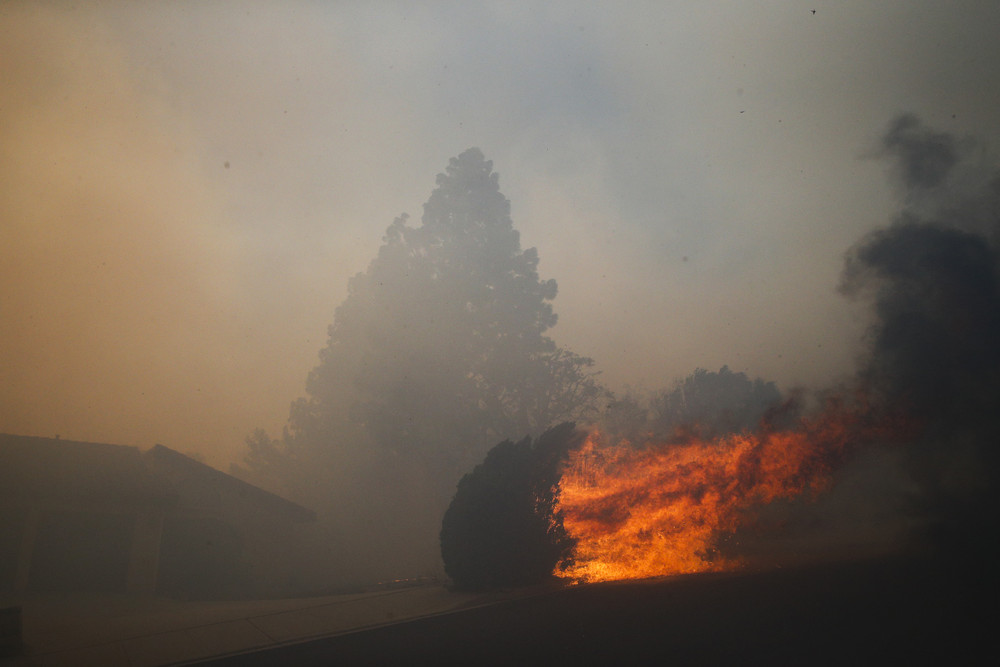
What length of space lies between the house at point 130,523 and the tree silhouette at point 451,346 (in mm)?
7428

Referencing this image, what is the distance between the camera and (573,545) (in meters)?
14.3

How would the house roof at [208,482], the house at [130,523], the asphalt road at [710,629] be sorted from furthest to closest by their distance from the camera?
the house roof at [208,482], the house at [130,523], the asphalt road at [710,629]

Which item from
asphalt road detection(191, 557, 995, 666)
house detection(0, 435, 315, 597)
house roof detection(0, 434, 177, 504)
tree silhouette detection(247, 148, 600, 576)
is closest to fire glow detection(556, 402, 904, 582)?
asphalt road detection(191, 557, 995, 666)

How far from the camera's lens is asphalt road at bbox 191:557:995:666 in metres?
6.22

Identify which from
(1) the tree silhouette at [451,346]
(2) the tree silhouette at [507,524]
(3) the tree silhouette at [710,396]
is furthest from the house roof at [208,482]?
(3) the tree silhouette at [710,396]

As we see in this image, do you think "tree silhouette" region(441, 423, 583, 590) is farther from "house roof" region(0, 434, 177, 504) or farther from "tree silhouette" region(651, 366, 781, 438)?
"tree silhouette" region(651, 366, 781, 438)

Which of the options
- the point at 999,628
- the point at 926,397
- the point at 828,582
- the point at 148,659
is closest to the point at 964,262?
the point at 926,397

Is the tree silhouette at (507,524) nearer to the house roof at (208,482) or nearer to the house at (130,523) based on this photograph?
the house at (130,523)

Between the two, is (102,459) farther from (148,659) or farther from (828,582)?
(828,582)

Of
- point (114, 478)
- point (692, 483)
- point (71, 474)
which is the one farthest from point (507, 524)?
point (71, 474)

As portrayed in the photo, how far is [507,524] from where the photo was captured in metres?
A: 13.1

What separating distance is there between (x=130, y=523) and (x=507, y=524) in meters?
14.7

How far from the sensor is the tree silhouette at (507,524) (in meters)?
12.8

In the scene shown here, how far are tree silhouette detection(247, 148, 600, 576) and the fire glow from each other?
9.64 meters
